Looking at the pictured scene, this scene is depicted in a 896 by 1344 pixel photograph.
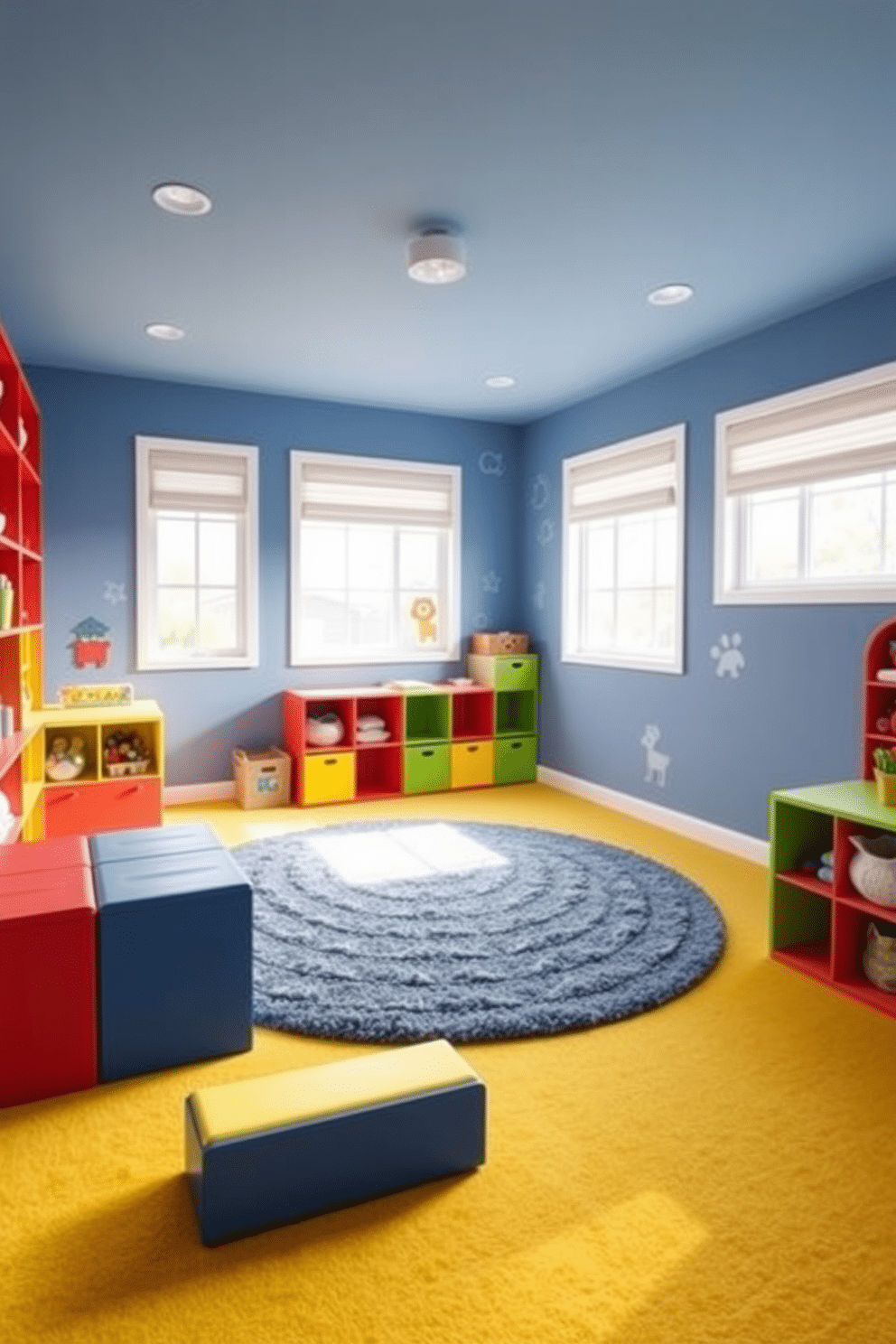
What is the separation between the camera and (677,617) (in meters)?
4.31

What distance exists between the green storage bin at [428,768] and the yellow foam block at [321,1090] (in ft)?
10.8

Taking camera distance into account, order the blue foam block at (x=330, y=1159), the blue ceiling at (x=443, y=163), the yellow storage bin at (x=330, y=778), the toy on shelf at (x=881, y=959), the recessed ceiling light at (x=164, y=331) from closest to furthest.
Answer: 1. the blue foam block at (x=330, y=1159)
2. the blue ceiling at (x=443, y=163)
3. the toy on shelf at (x=881, y=959)
4. the recessed ceiling light at (x=164, y=331)
5. the yellow storage bin at (x=330, y=778)

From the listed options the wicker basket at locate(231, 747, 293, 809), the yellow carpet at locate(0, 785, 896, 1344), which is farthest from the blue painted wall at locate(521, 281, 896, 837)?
the wicker basket at locate(231, 747, 293, 809)

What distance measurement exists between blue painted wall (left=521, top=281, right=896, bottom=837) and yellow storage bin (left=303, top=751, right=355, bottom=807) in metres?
1.37

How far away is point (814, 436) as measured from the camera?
3537 mm

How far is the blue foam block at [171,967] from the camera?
6.61ft

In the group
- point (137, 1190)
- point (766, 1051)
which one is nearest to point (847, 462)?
point (766, 1051)

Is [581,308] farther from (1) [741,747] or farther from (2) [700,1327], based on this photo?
(2) [700,1327]

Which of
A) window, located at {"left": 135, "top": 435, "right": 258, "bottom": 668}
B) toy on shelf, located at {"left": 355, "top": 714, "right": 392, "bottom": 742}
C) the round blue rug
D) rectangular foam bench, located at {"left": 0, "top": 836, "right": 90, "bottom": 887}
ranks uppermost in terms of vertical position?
window, located at {"left": 135, "top": 435, "right": 258, "bottom": 668}

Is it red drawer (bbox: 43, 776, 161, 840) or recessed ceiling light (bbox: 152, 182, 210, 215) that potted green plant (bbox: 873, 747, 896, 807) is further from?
red drawer (bbox: 43, 776, 161, 840)

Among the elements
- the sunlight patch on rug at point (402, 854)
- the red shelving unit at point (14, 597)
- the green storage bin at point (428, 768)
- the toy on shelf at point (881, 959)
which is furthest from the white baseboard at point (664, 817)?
the red shelving unit at point (14, 597)

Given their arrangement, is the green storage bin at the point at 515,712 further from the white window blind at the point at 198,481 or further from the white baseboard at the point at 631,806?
the white window blind at the point at 198,481

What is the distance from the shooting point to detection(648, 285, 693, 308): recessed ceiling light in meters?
3.30

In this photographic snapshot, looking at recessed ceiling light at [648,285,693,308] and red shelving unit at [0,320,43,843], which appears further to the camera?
recessed ceiling light at [648,285,693,308]
